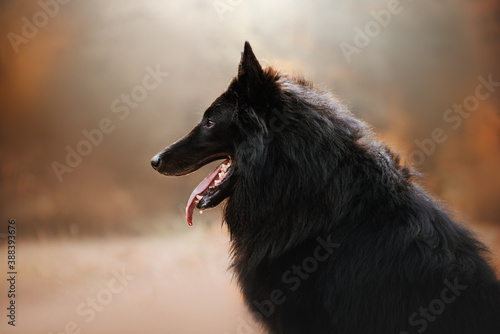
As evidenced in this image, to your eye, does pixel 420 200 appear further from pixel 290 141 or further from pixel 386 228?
pixel 290 141

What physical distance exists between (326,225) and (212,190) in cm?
72

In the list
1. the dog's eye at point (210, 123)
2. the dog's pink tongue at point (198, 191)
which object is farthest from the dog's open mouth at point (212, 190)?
the dog's eye at point (210, 123)

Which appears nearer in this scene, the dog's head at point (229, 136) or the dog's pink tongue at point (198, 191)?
the dog's head at point (229, 136)

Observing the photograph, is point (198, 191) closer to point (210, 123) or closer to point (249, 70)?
point (210, 123)

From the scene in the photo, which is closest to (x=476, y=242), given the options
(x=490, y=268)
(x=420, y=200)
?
(x=490, y=268)

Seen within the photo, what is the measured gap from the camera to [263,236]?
9.55 feet

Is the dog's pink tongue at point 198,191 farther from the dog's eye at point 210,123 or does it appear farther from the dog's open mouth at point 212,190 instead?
the dog's eye at point 210,123

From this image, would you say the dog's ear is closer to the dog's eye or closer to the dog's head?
the dog's head

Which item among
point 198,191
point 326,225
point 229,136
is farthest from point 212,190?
point 326,225

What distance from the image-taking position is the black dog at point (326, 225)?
260 cm

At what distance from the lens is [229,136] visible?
2.99 meters

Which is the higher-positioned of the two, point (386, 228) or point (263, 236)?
point (386, 228)

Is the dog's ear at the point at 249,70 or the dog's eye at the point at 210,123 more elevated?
the dog's ear at the point at 249,70

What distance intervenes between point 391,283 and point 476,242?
0.62 meters
